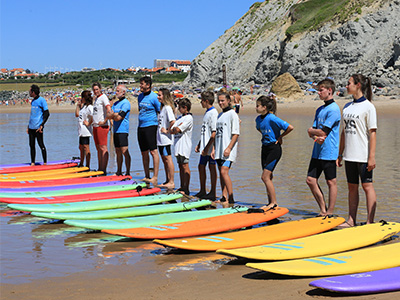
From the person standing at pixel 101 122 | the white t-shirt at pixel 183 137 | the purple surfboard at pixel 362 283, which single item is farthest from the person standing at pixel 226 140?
the person standing at pixel 101 122

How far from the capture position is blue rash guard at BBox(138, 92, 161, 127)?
9.58 metres

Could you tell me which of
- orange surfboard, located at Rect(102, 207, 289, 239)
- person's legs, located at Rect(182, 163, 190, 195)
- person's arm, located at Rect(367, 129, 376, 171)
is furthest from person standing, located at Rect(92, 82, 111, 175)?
person's arm, located at Rect(367, 129, 376, 171)

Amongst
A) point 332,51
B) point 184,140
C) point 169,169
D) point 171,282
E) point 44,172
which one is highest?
point 332,51

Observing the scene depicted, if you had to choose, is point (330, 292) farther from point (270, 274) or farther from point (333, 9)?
point (333, 9)

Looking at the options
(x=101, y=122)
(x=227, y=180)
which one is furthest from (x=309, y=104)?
(x=227, y=180)

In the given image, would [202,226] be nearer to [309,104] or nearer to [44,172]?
[44,172]

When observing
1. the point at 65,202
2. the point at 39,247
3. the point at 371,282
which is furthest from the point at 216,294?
the point at 65,202

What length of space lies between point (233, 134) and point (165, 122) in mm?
2109

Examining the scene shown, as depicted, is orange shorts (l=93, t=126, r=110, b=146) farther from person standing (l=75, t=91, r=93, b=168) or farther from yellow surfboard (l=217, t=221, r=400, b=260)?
yellow surfboard (l=217, t=221, r=400, b=260)

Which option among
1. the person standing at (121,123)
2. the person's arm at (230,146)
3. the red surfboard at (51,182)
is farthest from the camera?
the person standing at (121,123)

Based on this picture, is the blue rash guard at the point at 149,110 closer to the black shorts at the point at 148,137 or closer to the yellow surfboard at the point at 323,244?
the black shorts at the point at 148,137

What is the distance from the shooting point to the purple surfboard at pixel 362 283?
12.9ft

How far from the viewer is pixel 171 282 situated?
14.7ft

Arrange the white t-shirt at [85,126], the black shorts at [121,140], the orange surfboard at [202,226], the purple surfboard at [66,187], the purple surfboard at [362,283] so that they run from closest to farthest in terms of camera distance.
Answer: the purple surfboard at [362,283], the orange surfboard at [202,226], the purple surfboard at [66,187], the black shorts at [121,140], the white t-shirt at [85,126]
